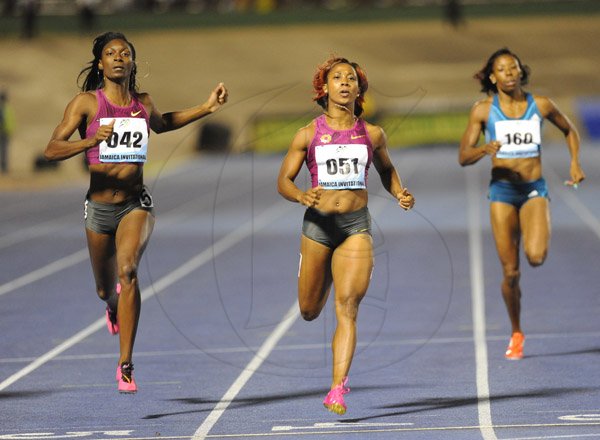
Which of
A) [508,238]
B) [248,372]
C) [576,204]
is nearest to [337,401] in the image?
[248,372]

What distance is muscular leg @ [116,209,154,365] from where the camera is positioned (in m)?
8.18

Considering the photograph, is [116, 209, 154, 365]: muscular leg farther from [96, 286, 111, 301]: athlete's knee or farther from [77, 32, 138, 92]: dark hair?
[77, 32, 138, 92]: dark hair

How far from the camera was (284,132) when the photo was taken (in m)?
44.2

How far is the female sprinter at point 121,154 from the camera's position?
814 centimetres

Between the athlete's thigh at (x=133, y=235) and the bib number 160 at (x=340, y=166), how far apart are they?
1207 millimetres

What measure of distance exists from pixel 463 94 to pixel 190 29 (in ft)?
37.8

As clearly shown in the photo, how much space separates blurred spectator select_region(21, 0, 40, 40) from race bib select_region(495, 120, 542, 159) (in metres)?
44.9

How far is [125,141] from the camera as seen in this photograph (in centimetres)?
815

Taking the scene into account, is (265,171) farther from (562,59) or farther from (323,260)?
(323,260)

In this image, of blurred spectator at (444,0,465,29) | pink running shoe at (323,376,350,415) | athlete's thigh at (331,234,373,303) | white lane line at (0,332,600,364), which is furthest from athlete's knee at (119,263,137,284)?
blurred spectator at (444,0,465,29)

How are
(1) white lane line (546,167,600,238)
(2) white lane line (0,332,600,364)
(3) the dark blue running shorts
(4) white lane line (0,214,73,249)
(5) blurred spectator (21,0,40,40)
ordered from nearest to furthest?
(3) the dark blue running shorts, (2) white lane line (0,332,600,364), (4) white lane line (0,214,73,249), (1) white lane line (546,167,600,238), (5) blurred spectator (21,0,40,40)

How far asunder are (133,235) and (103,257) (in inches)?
16.9

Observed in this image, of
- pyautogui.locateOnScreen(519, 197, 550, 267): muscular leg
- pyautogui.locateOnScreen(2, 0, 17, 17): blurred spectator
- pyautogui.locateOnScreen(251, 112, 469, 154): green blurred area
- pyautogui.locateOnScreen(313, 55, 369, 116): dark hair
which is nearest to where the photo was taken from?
pyautogui.locateOnScreen(313, 55, 369, 116): dark hair

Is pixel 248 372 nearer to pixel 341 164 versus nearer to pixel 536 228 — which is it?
pixel 536 228
